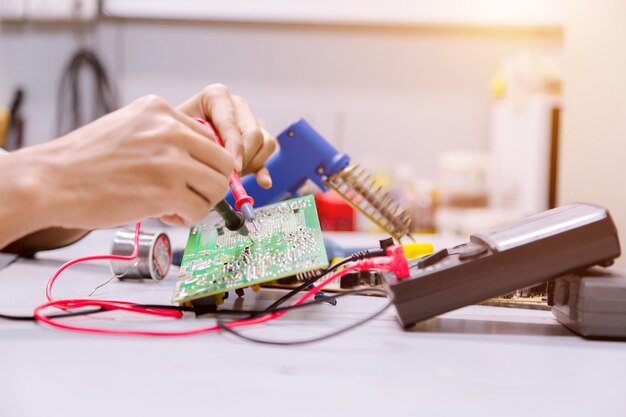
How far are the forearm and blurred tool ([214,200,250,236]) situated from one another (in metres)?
0.18

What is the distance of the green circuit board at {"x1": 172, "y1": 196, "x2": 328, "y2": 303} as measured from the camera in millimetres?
586

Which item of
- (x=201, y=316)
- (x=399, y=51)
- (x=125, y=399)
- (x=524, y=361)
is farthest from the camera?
(x=399, y=51)

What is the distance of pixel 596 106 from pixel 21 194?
102cm

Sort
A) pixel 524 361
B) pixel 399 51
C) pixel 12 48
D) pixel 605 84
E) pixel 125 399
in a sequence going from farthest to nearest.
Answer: pixel 399 51 < pixel 12 48 < pixel 605 84 < pixel 524 361 < pixel 125 399

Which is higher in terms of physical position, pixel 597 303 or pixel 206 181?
pixel 206 181

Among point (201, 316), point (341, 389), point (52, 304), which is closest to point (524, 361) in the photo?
point (341, 389)

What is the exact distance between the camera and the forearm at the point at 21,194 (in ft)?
1.74

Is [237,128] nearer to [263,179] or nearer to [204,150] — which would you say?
[263,179]

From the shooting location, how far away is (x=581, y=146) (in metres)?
1.19

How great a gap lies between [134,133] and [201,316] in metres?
0.19

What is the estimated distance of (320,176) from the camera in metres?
0.99

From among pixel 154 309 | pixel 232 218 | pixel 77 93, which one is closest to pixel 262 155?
pixel 232 218

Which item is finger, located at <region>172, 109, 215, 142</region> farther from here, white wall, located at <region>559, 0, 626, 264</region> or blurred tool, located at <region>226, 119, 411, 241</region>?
white wall, located at <region>559, 0, 626, 264</region>

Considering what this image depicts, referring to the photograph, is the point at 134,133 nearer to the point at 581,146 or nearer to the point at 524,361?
the point at 524,361
